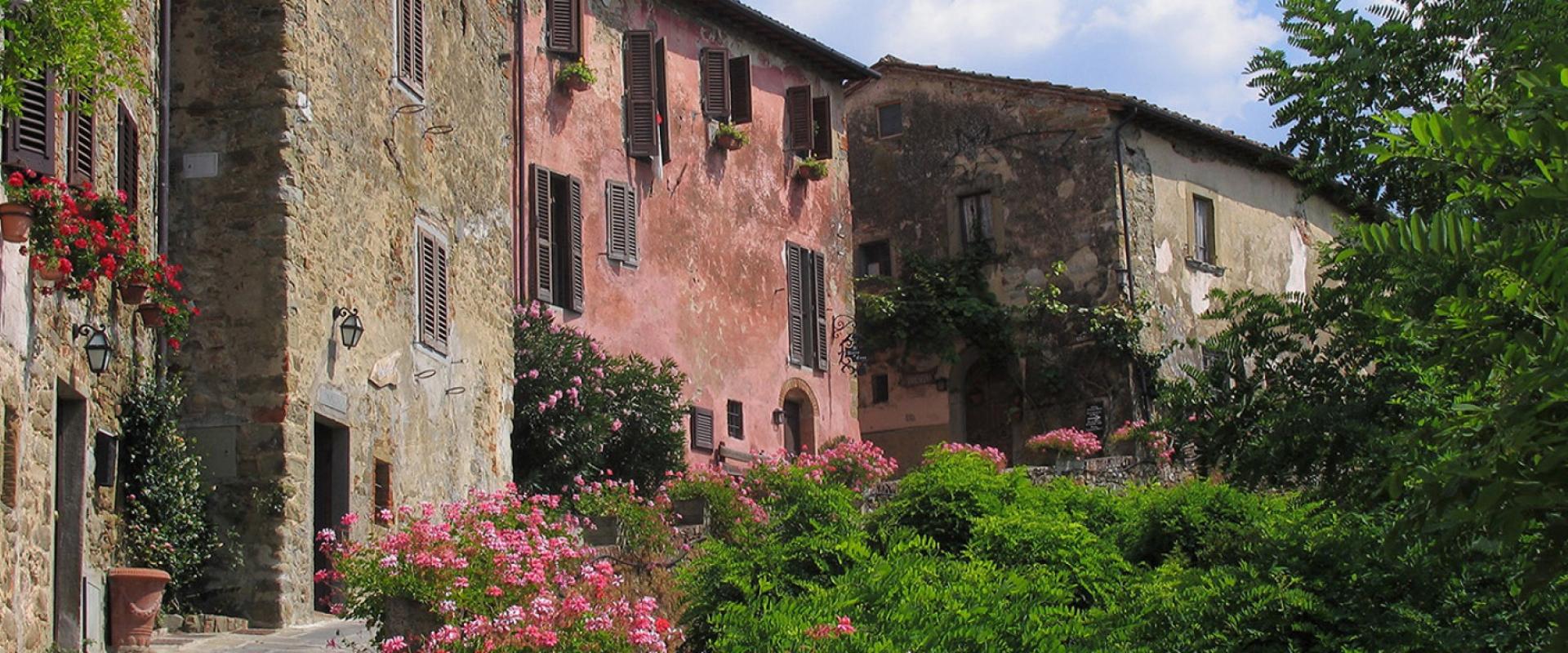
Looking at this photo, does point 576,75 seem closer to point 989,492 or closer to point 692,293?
point 692,293

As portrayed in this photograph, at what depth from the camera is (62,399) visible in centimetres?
1311

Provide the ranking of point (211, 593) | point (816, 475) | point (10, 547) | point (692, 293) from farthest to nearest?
point (692, 293)
point (816, 475)
point (211, 593)
point (10, 547)

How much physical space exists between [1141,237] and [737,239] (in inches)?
276

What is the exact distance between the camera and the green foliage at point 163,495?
1409 cm

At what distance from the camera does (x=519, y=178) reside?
947 inches

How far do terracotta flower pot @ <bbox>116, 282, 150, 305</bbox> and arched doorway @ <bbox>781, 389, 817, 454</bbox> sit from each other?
15519 millimetres

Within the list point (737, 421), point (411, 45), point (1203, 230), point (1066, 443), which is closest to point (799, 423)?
point (737, 421)

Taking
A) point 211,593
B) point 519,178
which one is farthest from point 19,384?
point 519,178

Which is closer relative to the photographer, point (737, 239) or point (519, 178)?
point (519, 178)

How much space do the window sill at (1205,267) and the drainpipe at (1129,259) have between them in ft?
5.53

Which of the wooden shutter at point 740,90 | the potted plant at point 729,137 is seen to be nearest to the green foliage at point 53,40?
the potted plant at point 729,137

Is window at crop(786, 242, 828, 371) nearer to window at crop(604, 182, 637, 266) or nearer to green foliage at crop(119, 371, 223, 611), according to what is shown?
window at crop(604, 182, 637, 266)

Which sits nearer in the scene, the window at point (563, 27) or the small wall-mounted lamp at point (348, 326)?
the small wall-mounted lamp at point (348, 326)

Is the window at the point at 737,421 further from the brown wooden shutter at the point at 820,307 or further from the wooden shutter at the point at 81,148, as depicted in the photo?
the wooden shutter at the point at 81,148
